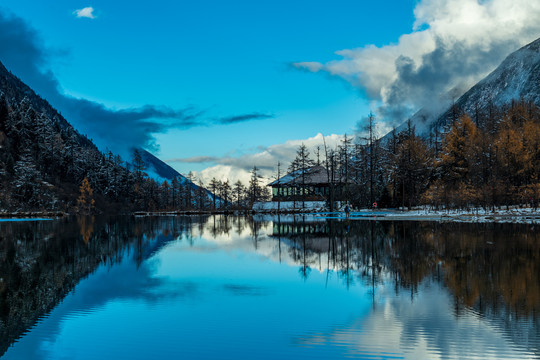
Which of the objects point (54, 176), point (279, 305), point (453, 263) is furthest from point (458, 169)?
point (54, 176)

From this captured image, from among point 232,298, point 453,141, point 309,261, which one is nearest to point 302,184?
point 453,141

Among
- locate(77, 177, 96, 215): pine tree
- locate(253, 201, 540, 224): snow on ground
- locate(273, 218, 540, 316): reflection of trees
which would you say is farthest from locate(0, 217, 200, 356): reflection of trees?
locate(77, 177, 96, 215): pine tree

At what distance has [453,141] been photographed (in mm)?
63438

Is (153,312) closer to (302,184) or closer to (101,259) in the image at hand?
(101,259)

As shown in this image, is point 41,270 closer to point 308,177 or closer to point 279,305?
point 279,305

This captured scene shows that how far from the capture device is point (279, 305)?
10.5m

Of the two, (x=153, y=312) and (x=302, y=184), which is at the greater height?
(x=302, y=184)

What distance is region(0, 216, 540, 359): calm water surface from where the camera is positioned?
745 centimetres

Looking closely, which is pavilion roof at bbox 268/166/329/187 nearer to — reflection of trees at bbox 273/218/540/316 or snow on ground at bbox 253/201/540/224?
snow on ground at bbox 253/201/540/224

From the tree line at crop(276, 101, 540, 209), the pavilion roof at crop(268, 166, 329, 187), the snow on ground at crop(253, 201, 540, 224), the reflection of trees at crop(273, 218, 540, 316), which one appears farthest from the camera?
the pavilion roof at crop(268, 166, 329, 187)

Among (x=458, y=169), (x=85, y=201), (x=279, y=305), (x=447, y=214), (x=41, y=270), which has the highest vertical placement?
(x=458, y=169)

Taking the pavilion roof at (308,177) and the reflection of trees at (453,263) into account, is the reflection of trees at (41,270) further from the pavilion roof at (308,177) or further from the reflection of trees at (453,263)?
the pavilion roof at (308,177)

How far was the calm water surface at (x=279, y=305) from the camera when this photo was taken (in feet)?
24.4

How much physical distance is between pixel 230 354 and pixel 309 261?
433 inches
